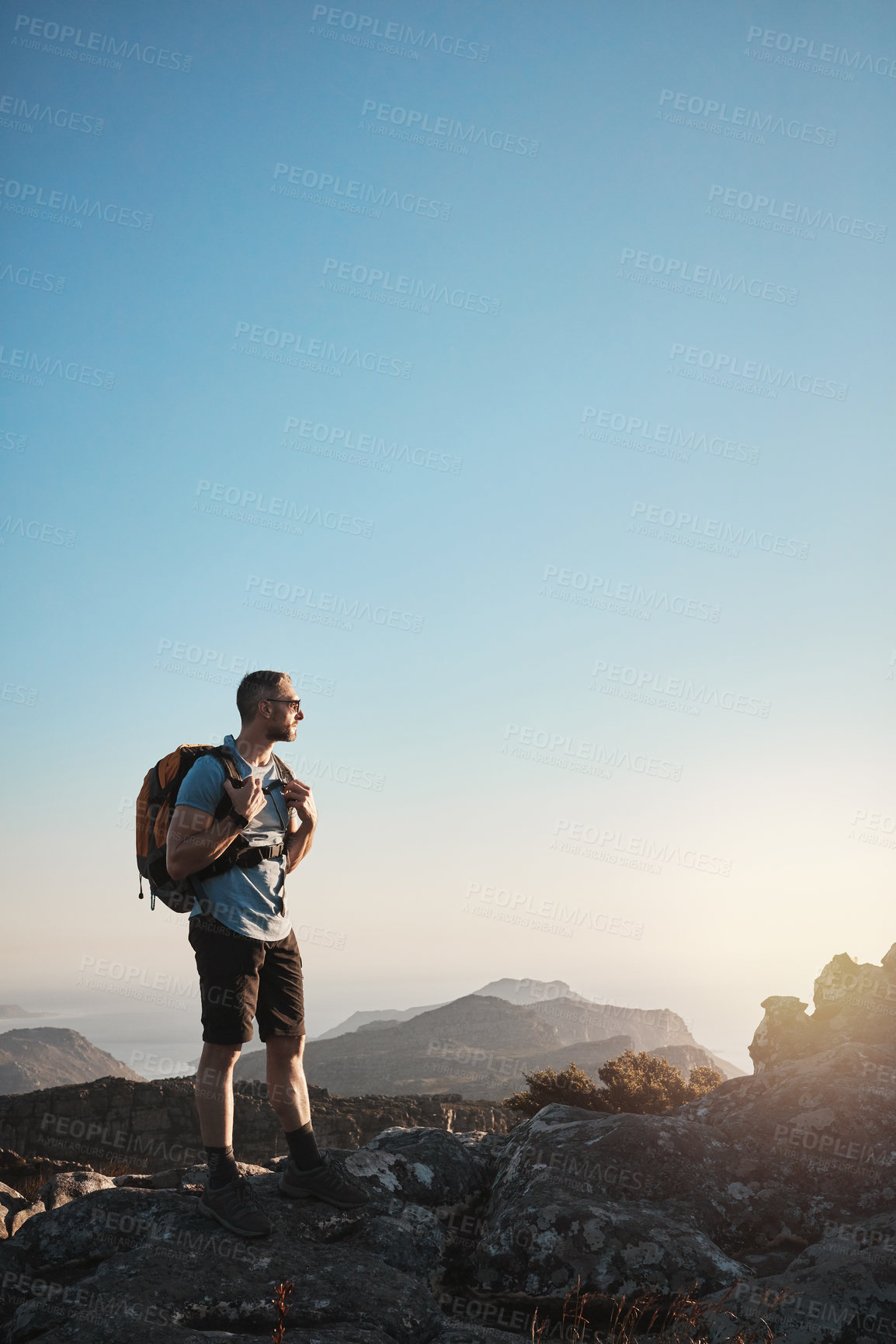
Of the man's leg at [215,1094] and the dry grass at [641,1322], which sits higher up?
the man's leg at [215,1094]

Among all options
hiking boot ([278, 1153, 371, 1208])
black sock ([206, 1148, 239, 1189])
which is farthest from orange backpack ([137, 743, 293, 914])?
hiking boot ([278, 1153, 371, 1208])

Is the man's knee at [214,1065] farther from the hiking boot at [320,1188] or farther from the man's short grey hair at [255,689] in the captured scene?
the man's short grey hair at [255,689]

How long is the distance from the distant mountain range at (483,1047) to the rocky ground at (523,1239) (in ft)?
113

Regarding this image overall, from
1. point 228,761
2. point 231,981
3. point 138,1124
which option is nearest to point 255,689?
point 228,761

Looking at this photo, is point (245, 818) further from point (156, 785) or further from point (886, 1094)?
point (886, 1094)

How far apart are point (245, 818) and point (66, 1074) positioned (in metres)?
73.3

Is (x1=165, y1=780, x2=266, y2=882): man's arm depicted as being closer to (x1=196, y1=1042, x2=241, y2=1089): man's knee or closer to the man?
the man

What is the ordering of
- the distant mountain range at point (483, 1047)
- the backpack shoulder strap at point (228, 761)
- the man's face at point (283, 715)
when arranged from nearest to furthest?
the backpack shoulder strap at point (228, 761), the man's face at point (283, 715), the distant mountain range at point (483, 1047)

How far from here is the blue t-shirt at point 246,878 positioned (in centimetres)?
381

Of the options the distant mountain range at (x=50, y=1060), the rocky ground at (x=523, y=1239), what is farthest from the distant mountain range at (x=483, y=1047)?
the rocky ground at (x=523, y=1239)

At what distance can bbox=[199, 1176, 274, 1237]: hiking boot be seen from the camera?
3637 mm

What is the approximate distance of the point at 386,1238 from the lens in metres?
4.09

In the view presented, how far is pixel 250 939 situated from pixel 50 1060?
253ft

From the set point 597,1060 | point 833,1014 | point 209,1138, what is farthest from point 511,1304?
point 597,1060
